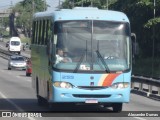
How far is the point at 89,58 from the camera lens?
20109 millimetres

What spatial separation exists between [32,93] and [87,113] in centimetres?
1083

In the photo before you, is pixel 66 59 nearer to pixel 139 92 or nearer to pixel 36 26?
pixel 36 26

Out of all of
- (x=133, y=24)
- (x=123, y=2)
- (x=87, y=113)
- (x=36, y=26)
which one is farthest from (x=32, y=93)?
(x=123, y=2)

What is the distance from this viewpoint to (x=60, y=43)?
66.4 feet

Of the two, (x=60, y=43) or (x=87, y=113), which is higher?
(x=60, y=43)

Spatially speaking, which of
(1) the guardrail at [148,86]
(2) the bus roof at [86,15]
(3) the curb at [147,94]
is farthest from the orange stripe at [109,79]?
(1) the guardrail at [148,86]

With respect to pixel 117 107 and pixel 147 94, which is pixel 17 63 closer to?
pixel 147 94

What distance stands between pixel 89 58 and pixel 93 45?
44 cm

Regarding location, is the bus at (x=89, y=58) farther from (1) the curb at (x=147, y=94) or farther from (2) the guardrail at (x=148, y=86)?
(2) the guardrail at (x=148, y=86)

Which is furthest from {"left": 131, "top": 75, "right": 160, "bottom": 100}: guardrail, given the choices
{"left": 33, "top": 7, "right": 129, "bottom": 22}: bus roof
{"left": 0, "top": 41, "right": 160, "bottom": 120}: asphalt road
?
{"left": 33, "top": 7, "right": 129, "bottom": 22}: bus roof

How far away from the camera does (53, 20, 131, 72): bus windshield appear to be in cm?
2009

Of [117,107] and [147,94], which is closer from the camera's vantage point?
[117,107]

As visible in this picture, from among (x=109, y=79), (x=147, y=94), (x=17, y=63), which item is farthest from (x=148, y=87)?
(x=17, y=63)

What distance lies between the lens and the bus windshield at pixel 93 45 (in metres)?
20.1
